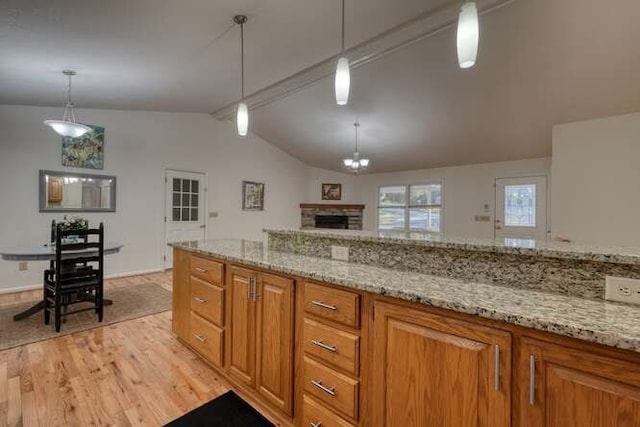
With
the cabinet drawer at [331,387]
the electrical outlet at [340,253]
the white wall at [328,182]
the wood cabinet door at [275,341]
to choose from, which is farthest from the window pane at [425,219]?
the cabinet drawer at [331,387]

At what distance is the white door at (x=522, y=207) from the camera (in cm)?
581

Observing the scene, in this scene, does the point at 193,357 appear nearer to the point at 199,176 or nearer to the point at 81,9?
the point at 81,9

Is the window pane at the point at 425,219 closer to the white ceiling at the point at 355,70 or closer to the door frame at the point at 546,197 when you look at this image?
the door frame at the point at 546,197

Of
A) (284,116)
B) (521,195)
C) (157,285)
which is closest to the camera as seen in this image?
(157,285)

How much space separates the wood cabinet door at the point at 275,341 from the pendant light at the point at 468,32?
1385mm

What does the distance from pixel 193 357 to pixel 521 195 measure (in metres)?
6.23

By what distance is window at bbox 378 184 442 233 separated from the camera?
7.20 m

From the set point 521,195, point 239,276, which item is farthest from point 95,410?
point 521,195

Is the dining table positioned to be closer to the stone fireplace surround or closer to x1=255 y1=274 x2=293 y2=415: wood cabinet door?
x1=255 y1=274 x2=293 y2=415: wood cabinet door

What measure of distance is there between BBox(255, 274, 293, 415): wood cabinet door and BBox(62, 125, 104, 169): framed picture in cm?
429

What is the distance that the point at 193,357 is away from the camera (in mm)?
2400

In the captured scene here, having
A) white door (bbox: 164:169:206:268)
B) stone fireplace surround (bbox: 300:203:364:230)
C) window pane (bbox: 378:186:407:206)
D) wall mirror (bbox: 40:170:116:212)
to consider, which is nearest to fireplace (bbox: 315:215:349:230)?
stone fireplace surround (bbox: 300:203:364:230)

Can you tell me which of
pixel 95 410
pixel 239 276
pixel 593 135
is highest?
pixel 593 135

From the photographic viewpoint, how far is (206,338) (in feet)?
7.13
